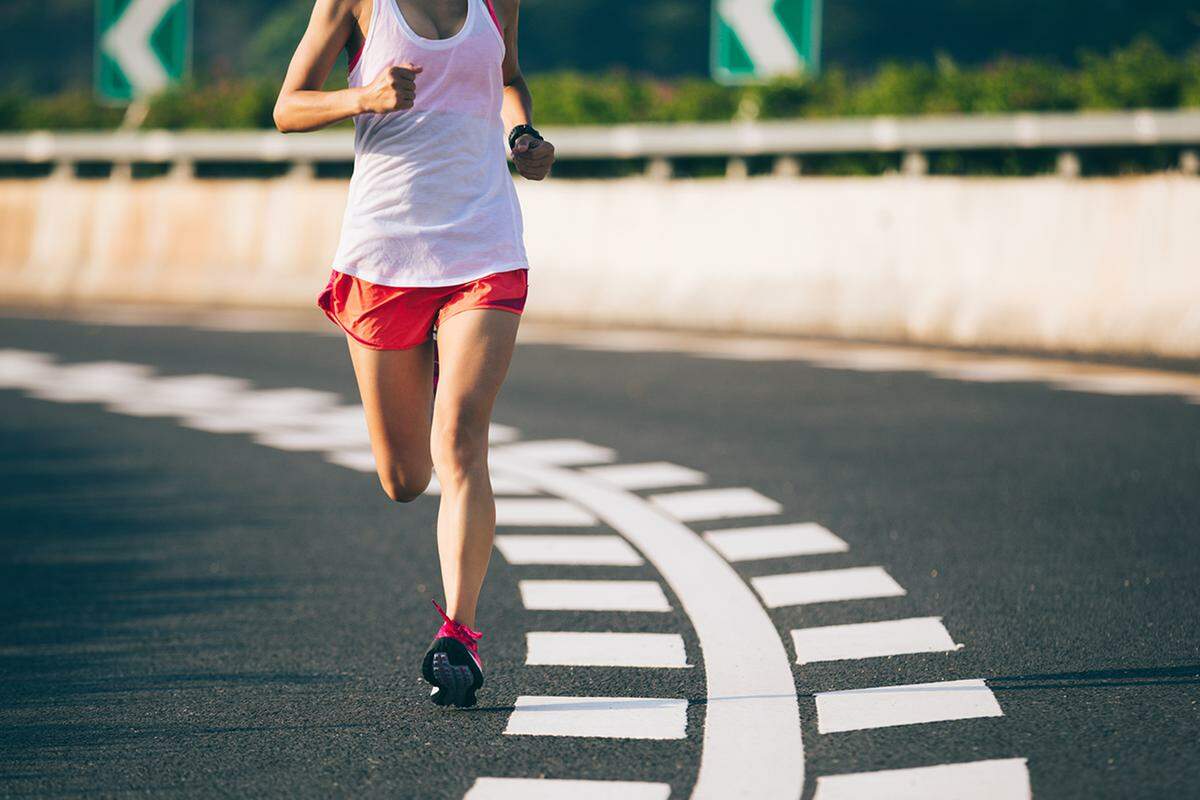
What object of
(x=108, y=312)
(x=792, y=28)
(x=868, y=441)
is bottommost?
(x=108, y=312)

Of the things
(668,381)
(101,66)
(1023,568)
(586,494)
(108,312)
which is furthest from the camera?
(101,66)

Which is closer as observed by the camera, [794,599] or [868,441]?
[794,599]

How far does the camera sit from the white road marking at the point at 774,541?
293 inches

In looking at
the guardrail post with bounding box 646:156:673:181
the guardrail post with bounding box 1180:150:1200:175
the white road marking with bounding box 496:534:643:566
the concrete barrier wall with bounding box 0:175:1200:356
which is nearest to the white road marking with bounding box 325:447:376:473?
the white road marking with bounding box 496:534:643:566

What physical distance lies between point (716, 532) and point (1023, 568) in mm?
1335

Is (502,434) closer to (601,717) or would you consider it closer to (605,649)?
(605,649)

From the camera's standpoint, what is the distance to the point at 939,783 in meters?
4.41

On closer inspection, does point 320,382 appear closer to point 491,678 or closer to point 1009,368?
point 1009,368

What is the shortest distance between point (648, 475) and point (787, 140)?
7901 mm

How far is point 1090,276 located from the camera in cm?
1406

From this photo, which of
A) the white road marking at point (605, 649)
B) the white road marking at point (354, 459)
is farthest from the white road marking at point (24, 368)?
the white road marking at point (605, 649)

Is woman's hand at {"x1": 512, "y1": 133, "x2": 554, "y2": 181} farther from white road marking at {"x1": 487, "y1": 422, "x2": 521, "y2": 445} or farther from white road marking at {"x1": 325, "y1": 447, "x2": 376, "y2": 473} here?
white road marking at {"x1": 487, "y1": 422, "x2": 521, "y2": 445}

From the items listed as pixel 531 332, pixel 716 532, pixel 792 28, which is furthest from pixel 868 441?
pixel 792 28

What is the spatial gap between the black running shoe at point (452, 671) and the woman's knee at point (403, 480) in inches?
22.6
